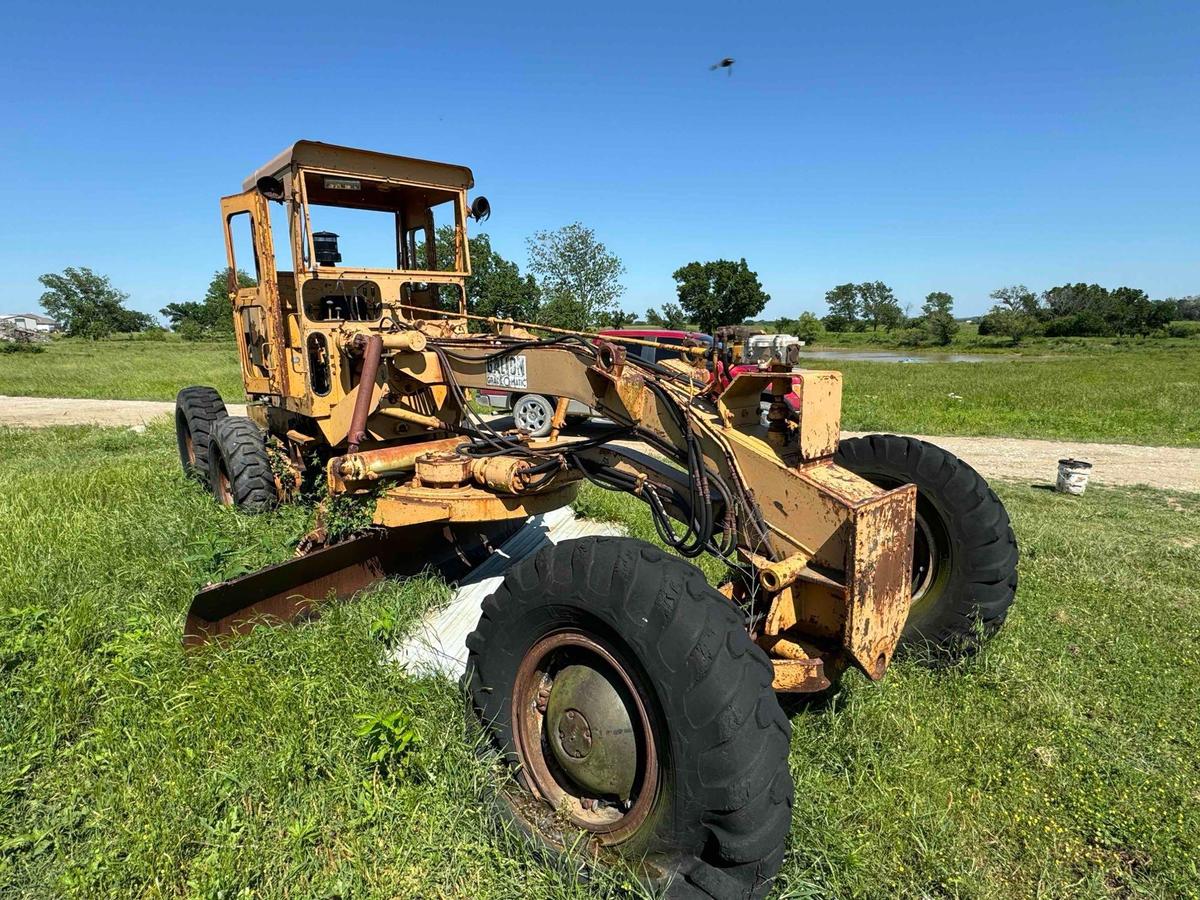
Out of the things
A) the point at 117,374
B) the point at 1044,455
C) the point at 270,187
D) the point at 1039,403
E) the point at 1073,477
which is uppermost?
the point at 270,187

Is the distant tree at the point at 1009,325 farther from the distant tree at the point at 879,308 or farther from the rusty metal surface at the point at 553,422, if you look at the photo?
the rusty metal surface at the point at 553,422

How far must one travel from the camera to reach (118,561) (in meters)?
4.96

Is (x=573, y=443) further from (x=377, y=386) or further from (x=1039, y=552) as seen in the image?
(x=1039, y=552)

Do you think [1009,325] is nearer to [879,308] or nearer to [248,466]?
[879,308]

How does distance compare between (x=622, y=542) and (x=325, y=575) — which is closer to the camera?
(x=622, y=542)

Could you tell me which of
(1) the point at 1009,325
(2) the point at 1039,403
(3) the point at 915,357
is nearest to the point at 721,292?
(3) the point at 915,357

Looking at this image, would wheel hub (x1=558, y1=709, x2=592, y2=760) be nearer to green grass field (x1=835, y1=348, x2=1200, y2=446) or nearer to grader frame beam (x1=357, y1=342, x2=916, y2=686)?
grader frame beam (x1=357, y1=342, x2=916, y2=686)

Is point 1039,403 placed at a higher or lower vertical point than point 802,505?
lower

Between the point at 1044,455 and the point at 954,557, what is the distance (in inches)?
410

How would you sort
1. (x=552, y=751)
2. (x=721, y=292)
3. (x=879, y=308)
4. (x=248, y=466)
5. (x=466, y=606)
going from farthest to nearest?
(x=879, y=308) < (x=721, y=292) < (x=248, y=466) < (x=466, y=606) < (x=552, y=751)

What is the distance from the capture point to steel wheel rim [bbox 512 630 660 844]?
2410mm

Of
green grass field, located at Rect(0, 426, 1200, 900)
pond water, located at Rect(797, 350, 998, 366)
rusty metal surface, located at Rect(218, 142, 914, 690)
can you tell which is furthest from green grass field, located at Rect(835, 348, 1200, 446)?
pond water, located at Rect(797, 350, 998, 366)

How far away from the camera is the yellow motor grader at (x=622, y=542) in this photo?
7.28 ft

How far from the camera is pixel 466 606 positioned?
484 centimetres
